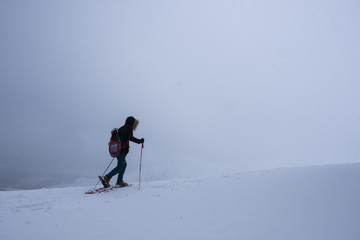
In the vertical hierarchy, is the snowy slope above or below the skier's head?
below

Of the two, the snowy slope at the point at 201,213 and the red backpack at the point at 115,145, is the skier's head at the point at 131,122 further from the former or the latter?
the snowy slope at the point at 201,213

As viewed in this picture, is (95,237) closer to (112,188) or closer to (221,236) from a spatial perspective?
(221,236)

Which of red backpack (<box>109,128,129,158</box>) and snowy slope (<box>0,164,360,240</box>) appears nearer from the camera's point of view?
snowy slope (<box>0,164,360,240</box>)

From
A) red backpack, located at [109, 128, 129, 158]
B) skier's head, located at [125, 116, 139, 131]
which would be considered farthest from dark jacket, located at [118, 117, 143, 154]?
red backpack, located at [109, 128, 129, 158]

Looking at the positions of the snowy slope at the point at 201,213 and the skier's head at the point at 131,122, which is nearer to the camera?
the snowy slope at the point at 201,213

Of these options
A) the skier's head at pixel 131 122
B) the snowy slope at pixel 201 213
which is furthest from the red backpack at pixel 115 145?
the snowy slope at pixel 201 213

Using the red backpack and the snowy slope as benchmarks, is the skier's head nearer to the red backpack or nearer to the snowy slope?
the red backpack

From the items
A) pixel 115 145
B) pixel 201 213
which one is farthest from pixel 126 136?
pixel 201 213

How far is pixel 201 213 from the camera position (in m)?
6.36

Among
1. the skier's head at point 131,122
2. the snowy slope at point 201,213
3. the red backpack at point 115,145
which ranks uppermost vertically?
the skier's head at point 131,122

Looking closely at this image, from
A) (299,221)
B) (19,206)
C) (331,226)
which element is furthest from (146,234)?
(19,206)

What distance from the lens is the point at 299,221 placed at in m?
5.46

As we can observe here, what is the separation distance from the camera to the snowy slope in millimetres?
5109

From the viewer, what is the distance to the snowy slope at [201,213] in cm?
511
